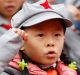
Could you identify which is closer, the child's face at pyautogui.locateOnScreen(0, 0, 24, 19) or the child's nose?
the child's nose

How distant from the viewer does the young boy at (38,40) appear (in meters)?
1.48

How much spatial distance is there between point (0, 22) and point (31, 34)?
1.74ft

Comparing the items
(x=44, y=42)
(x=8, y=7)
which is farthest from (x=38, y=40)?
(x=8, y=7)

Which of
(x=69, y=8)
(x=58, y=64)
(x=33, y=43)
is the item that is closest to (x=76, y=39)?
(x=69, y=8)

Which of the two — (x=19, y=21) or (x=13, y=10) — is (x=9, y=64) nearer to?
(x=19, y=21)

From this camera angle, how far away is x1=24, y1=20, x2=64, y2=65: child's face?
4.84 feet

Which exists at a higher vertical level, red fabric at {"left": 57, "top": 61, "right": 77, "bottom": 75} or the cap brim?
the cap brim

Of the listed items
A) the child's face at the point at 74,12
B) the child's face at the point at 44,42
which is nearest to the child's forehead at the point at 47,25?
the child's face at the point at 44,42

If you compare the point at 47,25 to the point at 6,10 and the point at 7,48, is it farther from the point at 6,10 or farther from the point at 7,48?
the point at 6,10

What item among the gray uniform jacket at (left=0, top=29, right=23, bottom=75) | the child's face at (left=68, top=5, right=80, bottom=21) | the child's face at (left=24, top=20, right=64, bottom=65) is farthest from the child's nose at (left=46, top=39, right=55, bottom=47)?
the child's face at (left=68, top=5, right=80, bottom=21)

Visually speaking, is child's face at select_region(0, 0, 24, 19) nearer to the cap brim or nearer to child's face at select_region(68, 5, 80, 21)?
child's face at select_region(68, 5, 80, 21)

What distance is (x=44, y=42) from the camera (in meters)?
1.48

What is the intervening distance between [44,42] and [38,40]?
0.03 meters

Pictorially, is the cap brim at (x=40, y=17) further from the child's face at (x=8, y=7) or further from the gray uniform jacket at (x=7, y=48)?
the child's face at (x=8, y=7)
